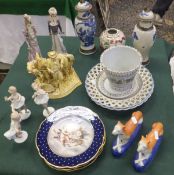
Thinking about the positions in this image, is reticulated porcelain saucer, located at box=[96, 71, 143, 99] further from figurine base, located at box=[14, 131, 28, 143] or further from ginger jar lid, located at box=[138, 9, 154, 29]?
figurine base, located at box=[14, 131, 28, 143]

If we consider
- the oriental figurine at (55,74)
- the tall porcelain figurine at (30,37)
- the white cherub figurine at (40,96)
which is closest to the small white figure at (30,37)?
the tall porcelain figurine at (30,37)

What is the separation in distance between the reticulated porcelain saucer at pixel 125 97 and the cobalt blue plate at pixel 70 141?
2.3 inches

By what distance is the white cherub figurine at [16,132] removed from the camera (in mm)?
791

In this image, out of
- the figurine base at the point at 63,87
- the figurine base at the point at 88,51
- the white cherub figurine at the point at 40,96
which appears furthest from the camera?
the figurine base at the point at 88,51

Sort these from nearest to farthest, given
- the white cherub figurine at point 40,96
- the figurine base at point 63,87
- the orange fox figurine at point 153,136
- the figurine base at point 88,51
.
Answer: the orange fox figurine at point 153,136, the white cherub figurine at point 40,96, the figurine base at point 63,87, the figurine base at point 88,51

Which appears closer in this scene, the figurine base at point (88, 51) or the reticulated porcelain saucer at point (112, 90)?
the reticulated porcelain saucer at point (112, 90)

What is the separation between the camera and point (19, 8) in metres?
1.50

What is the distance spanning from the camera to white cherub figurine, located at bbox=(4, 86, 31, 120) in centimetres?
83

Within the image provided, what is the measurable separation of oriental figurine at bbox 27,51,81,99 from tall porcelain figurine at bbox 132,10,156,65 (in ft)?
0.74

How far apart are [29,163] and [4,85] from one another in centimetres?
34

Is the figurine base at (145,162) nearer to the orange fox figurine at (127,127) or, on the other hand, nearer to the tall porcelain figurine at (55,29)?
the orange fox figurine at (127,127)

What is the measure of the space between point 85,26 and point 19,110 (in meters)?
0.37

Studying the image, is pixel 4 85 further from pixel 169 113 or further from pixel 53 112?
pixel 169 113

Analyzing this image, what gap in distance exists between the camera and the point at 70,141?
81cm
